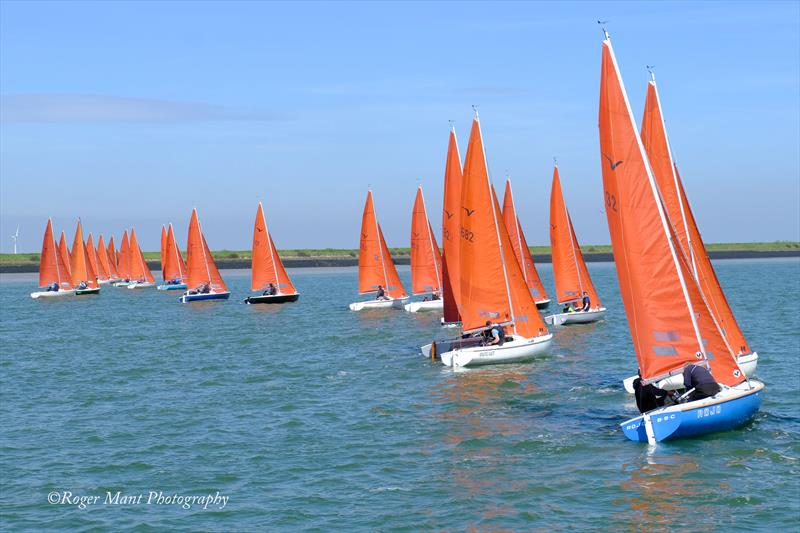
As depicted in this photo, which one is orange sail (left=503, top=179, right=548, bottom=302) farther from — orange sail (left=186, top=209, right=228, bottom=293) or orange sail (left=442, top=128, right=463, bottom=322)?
orange sail (left=186, top=209, right=228, bottom=293)

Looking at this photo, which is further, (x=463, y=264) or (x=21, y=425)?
(x=463, y=264)

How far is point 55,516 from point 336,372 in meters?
19.6

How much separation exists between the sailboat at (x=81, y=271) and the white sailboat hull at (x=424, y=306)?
49485 mm

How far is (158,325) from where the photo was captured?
209 feet

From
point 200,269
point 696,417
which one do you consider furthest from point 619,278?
point 200,269

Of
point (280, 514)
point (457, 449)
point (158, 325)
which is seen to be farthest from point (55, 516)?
point (158, 325)

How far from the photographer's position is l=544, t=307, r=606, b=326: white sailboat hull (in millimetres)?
53094

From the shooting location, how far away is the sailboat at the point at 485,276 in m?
37.6

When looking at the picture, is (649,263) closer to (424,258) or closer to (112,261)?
(424,258)

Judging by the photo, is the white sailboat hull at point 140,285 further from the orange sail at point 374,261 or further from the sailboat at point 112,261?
the orange sail at point 374,261

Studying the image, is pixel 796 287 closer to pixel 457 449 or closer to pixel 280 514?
pixel 457 449

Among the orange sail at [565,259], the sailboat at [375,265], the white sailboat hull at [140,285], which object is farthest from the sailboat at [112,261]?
the orange sail at [565,259]

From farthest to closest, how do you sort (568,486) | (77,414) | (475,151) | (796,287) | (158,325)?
(796,287) → (158,325) → (475,151) → (77,414) → (568,486)

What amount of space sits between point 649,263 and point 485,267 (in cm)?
1481
